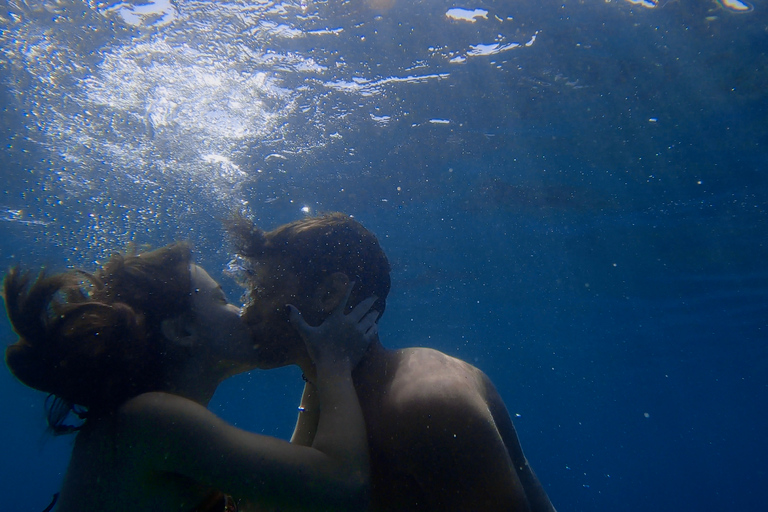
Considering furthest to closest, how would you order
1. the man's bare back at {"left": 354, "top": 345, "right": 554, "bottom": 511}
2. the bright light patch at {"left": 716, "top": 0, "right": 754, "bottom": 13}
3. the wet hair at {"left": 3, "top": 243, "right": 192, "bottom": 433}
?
the bright light patch at {"left": 716, "top": 0, "right": 754, "bottom": 13}
the wet hair at {"left": 3, "top": 243, "right": 192, "bottom": 433}
the man's bare back at {"left": 354, "top": 345, "right": 554, "bottom": 511}

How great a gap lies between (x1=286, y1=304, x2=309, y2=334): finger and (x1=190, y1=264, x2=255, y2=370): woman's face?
1.60 feet

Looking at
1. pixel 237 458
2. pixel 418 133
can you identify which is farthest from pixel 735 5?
pixel 237 458

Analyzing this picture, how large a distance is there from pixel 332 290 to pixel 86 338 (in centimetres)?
156

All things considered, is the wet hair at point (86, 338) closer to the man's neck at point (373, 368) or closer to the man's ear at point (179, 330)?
the man's ear at point (179, 330)

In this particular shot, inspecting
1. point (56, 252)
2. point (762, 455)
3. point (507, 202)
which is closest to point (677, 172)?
point (507, 202)

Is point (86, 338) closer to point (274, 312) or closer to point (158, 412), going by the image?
point (158, 412)

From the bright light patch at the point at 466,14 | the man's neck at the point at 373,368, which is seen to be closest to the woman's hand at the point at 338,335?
the man's neck at the point at 373,368

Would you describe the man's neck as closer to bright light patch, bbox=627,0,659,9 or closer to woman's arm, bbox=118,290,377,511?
woman's arm, bbox=118,290,377,511

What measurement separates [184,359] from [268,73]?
8.62 m

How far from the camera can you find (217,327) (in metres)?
3.36

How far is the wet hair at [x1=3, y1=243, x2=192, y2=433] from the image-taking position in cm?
262

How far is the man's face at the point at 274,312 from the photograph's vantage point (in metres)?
3.36

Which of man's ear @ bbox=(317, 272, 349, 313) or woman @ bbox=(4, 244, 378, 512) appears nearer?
woman @ bbox=(4, 244, 378, 512)

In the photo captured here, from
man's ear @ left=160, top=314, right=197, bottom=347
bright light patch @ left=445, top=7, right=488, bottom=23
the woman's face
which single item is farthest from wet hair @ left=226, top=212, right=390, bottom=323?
bright light patch @ left=445, top=7, right=488, bottom=23
